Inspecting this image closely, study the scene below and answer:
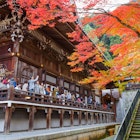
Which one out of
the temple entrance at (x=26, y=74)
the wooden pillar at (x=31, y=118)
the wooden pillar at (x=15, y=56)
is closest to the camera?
the wooden pillar at (x=31, y=118)

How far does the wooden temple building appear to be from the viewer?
8941 millimetres

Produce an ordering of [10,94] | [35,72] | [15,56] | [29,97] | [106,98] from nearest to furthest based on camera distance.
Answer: [10,94] → [29,97] → [15,56] → [35,72] → [106,98]

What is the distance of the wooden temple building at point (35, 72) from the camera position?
352 inches

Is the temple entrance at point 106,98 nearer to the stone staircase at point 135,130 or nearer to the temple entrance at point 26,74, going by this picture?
the stone staircase at point 135,130

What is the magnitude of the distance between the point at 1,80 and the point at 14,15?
4035mm

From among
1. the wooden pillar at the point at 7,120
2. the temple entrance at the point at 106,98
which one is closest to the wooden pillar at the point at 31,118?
the wooden pillar at the point at 7,120

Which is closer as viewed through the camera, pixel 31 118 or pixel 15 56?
pixel 31 118

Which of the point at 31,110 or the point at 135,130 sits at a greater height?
the point at 31,110

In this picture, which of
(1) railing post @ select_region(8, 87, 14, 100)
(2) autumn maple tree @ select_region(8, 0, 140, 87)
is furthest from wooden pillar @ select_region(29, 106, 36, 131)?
(2) autumn maple tree @ select_region(8, 0, 140, 87)

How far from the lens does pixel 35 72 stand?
12969mm

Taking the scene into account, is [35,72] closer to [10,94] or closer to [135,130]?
[10,94]

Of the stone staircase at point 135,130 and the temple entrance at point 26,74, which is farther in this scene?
the temple entrance at point 26,74

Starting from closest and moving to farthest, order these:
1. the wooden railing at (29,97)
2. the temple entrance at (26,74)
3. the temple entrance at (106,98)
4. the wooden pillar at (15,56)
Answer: the wooden railing at (29,97), the wooden pillar at (15,56), the temple entrance at (26,74), the temple entrance at (106,98)

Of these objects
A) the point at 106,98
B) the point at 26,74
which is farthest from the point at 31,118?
the point at 106,98
